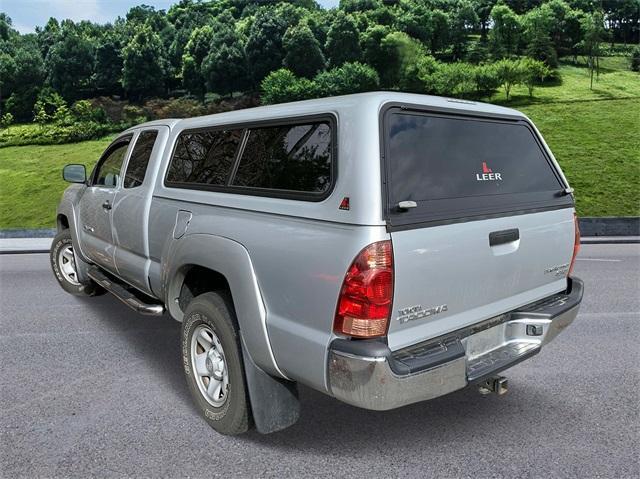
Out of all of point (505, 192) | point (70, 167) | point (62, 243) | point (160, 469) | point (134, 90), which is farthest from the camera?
point (134, 90)

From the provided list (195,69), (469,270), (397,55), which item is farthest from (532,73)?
(469,270)

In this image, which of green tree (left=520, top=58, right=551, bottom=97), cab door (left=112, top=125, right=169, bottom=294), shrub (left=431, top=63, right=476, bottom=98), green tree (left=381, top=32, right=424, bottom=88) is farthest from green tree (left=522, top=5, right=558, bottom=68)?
cab door (left=112, top=125, right=169, bottom=294)

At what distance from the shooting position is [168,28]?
8288 centimetres

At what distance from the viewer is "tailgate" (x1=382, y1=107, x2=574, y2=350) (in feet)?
8.21

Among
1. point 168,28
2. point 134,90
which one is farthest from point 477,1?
point 134,90

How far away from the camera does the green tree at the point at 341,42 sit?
200 feet

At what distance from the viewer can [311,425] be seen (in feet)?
10.8

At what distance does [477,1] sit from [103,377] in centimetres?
10153

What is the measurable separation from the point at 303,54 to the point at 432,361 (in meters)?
60.7

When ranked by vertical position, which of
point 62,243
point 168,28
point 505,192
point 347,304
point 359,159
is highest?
point 168,28

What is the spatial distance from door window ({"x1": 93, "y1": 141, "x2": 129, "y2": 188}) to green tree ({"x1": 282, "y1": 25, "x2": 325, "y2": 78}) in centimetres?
5575

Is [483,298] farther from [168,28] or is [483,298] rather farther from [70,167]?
[168,28]

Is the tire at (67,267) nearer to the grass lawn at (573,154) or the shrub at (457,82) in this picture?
the grass lawn at (573,154)

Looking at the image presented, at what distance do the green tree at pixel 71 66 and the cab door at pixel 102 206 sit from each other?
5624 centimetres
